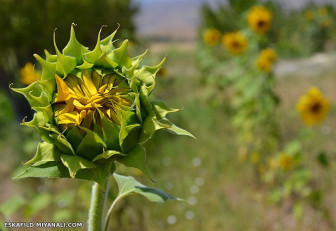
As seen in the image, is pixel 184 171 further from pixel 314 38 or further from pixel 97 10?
pixel 314 38

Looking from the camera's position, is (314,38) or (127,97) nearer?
(127,97)

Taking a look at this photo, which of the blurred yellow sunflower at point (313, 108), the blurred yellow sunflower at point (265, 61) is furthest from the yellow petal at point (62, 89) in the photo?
the blurred yellow sunflower at point (265, 61)

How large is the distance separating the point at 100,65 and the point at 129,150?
0.61ft

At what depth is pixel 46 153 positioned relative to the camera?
809mm

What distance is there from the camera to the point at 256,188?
4.18 meters

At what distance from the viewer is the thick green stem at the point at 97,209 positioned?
0.93 m

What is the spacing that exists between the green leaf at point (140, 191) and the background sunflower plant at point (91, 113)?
0.57 feet

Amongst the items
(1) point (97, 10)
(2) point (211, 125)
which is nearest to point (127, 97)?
(2) point (211, 125)

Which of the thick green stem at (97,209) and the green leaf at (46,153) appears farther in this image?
the thick green stem at (97,209)

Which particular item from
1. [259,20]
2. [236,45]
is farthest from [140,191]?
[236,45]

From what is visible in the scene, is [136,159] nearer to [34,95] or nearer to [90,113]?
[90,113]

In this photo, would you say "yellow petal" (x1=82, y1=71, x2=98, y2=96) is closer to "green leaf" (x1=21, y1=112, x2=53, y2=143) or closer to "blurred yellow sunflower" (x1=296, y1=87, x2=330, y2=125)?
"green leaf" (x1=21, y1=112, x2=53, y2=143)

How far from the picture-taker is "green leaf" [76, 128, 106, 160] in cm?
81

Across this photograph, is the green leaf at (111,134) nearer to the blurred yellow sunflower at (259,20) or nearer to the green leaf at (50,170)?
the green leaf at (50,170)
